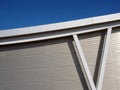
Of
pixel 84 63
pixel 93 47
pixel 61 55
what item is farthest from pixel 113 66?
pixel 61 55

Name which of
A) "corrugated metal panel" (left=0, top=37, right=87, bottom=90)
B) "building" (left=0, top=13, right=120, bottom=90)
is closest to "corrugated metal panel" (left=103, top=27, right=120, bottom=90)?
"building" (left=0, top=13, right=120, bottom=90)

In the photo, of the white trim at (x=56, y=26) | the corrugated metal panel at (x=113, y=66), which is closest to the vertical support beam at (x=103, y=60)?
the corrugated metal panel at (x=113, y=66)

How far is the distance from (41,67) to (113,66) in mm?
2516

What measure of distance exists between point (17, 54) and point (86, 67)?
244cm

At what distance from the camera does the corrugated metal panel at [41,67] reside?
6277 millimetres

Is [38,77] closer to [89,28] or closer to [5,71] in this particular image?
[5,71]

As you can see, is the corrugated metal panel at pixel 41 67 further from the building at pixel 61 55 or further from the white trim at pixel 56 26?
the white trim at pixel 56 26

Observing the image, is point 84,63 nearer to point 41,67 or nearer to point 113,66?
point 113,66

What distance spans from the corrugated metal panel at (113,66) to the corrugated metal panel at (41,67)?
844 millimetres

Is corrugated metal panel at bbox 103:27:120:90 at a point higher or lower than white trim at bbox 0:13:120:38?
lower

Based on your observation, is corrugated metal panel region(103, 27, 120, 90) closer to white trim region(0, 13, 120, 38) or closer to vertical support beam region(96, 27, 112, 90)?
vertical support beam region(96, 27, 112, 90)

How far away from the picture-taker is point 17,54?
21.1 feet

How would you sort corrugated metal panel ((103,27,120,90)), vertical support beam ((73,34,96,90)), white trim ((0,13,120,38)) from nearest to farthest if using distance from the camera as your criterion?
vertical support beam ((73,34,96,90)) → white trim ((0,13,120,38)) → corrugated metal panel ((103,27,120,90))

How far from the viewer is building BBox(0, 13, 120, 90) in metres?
6.20
